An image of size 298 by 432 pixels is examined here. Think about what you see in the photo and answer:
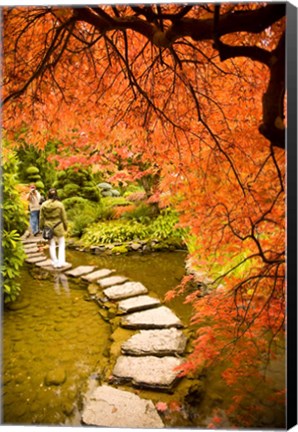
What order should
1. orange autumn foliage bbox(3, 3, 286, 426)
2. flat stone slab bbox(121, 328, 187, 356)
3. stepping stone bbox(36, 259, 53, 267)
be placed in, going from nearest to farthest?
1. orange autumn foliage bbox(3, 3, 286, 426)
2. flat stone slab bbox(121, 328, 187, 356)
3. stepping stone bbox(36, 259, 53, 267)

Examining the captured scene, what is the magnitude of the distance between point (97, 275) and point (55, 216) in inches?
19.4

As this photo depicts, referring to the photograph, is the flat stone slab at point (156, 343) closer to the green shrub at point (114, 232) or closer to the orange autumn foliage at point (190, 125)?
the orange autumn foliage at point (190, 125)

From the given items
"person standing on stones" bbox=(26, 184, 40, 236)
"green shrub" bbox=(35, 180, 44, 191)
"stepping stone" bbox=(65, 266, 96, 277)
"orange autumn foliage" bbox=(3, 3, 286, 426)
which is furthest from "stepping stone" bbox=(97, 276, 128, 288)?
"green shrub" bbox=(35, 180, 44, 191)

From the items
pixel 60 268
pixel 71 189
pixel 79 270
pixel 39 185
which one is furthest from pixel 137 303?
pixel 39 185

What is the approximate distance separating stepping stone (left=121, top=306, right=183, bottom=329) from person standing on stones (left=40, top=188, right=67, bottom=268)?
0.59 meters

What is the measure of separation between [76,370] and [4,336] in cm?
52

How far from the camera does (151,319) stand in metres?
2.04

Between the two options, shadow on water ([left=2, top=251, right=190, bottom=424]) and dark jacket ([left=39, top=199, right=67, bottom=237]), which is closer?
shadow on water ([left=2, top=251, right=190, bottom=424])

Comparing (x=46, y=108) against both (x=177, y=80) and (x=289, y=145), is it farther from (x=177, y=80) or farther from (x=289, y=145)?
(x=289, y=145)

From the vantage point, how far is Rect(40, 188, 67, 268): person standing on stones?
1.93 metres

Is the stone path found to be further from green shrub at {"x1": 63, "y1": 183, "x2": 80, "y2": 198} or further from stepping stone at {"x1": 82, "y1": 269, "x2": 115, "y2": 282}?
green shrub at {"x1": 63, "y1": 183, "x2": 80, "y2": 198}

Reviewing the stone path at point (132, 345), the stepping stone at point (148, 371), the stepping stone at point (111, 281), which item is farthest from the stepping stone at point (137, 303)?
the stepping stone at point (148, 371)

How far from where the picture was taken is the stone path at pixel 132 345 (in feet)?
5.84

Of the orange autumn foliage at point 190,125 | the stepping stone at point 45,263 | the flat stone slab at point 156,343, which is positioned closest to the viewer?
the orange autumn foliage at point 190,125
